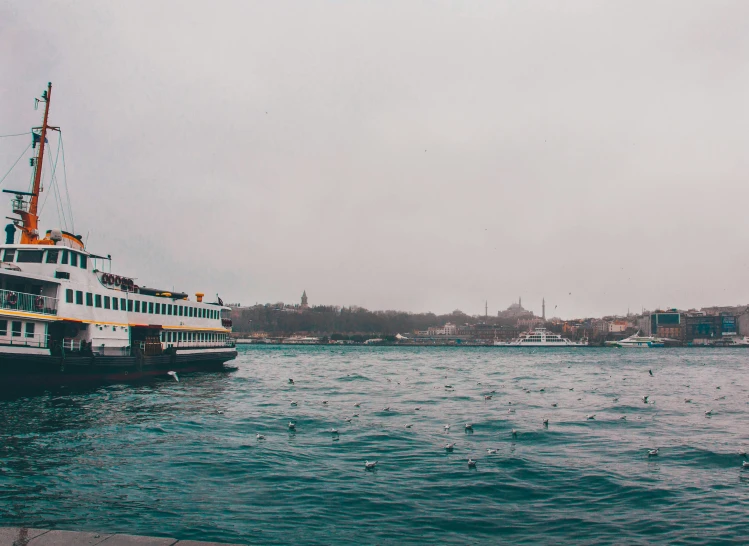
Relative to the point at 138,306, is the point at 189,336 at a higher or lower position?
lower

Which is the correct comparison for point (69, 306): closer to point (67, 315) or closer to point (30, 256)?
point (67, 315)

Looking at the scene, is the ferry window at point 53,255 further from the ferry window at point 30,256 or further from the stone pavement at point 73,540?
the stone pavement at point 73,540

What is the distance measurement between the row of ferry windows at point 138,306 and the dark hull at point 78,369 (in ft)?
12.6

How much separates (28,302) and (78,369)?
5.32 meters

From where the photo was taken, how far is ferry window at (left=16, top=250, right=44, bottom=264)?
3575 centimetres

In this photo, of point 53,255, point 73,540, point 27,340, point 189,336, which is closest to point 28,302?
point 27,340

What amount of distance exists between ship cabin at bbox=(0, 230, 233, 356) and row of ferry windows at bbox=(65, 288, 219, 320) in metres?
0.07

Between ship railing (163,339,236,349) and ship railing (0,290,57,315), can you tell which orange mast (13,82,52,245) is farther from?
ship railing (163,339,236,349)

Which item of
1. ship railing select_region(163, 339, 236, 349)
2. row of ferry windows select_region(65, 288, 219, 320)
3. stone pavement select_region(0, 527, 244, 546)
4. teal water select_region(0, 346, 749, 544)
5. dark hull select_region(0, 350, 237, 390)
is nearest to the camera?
stone pavement select_region(0, 527, 244, 546)

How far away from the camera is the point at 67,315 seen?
34.8 metres

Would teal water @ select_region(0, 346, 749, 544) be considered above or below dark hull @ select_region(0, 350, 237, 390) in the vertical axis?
below

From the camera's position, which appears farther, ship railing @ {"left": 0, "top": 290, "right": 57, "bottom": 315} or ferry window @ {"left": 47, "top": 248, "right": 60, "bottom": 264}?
ferry window @ {"left": 47, "top": 248, "right": 60, "bottom": 264}

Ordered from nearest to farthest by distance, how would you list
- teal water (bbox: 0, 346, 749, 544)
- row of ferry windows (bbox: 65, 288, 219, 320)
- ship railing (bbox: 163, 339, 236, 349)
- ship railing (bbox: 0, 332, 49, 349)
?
teal water (bbox: 0, 346, 749, 544), ship railing (bbox: 0, 332, 49, 349), row of ferry windows (bbox: 65, 288, 219, 320), ship railing (bbox: 163, 339, 236, 349)

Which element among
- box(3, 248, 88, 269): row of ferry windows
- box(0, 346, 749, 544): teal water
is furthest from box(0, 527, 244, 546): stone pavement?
box(3, 248, 88, 269): row of ferry windows
